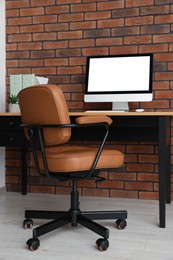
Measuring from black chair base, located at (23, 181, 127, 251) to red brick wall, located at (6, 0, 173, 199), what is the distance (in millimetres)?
1068

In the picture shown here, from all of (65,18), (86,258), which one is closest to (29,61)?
(65,18)

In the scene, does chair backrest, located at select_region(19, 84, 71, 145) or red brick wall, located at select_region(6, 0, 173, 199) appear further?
red brick wall, located at select_region(6, 0, 173, 199)

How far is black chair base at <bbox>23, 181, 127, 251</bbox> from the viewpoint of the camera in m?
2.24

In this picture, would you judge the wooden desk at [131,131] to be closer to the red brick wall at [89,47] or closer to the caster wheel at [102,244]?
the red brick wall at [89,47]

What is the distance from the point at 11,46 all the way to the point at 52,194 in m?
1.58

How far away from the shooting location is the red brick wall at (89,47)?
11.5 feet

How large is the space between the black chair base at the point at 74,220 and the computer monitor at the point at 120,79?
3.42 ft

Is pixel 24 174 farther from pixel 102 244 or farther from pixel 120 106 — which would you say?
pixel 102 244

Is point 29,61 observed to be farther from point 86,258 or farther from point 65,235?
point 86,258

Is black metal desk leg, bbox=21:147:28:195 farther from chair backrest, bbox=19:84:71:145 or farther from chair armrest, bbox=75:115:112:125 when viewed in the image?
chair armrest, bbox=75:115:112:125

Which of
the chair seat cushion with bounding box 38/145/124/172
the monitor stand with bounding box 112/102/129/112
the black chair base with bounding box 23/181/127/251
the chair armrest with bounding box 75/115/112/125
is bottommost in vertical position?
the black chair base with bounding box 23/181/127/251

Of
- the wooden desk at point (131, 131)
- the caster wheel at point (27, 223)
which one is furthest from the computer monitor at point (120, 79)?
the caster wheel at point (27, 223)

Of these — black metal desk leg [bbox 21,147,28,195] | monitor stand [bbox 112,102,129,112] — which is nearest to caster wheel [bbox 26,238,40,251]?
monitor stand [bbox 112,102,129,112]

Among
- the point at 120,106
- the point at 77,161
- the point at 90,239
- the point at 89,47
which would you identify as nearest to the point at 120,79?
the point at 120,106
